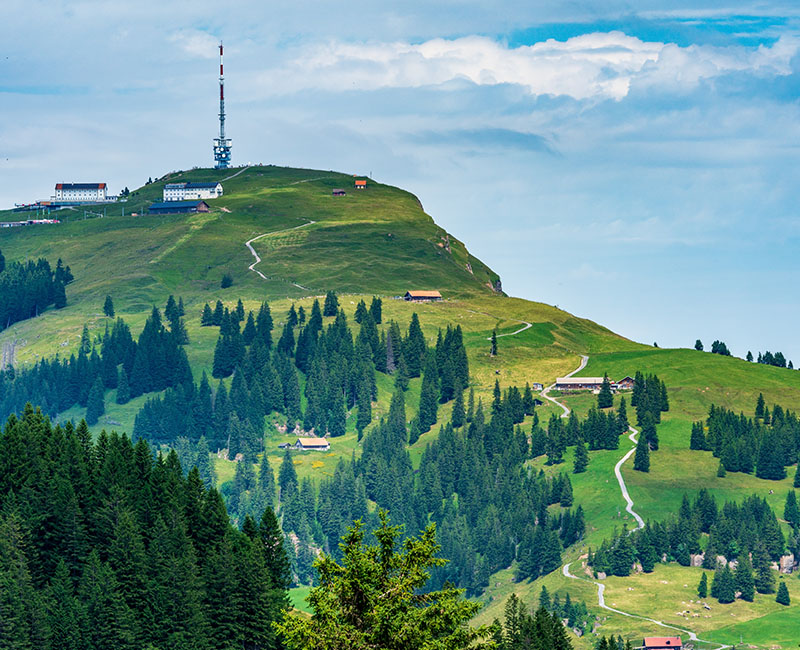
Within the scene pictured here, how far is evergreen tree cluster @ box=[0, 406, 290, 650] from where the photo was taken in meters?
127

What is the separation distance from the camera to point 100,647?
420 ft

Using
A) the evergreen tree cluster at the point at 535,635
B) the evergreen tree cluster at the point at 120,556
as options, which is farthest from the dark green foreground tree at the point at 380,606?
the evergreen tree cluster at the point at 535,635

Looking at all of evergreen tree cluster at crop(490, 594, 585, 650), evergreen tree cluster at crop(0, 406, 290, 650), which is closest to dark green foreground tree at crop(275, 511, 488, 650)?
evergreen tree cluster at crop(0, 406, 290, 650)

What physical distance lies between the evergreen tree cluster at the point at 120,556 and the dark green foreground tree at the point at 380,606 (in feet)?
214

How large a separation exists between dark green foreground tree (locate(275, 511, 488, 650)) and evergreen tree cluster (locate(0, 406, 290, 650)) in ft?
214

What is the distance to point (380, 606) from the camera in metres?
54.6

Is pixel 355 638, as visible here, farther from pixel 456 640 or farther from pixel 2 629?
pixel 2 629

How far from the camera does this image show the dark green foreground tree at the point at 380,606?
54.2m

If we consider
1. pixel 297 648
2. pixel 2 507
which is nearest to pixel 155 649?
pixel 2 507

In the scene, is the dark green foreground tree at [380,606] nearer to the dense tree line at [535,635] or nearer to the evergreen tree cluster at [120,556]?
the evergreen tree cluster at [120,556]

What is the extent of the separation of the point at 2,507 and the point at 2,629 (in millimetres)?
20189

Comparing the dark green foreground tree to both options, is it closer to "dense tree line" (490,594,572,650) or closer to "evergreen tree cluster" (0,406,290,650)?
"evergreen tree cluster" (0,406,290,650)

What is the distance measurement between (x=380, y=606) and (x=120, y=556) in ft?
287


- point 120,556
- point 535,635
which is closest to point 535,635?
point 535,635
